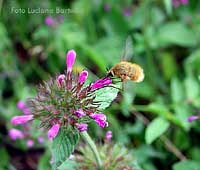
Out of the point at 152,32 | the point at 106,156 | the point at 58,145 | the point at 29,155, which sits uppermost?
the point at 152,32

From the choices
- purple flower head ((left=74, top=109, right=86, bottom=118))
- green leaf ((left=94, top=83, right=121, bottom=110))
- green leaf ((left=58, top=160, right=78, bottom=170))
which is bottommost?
green leaf ((left=58, top=160, right=78, bottom=170))

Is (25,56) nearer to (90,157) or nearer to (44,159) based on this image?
(44,159)

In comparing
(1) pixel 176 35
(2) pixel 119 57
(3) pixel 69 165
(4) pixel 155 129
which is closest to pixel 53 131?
(3) pixel 69 165

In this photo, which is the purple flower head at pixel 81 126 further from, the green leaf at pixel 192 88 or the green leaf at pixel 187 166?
the green leaf at pixel 192 88

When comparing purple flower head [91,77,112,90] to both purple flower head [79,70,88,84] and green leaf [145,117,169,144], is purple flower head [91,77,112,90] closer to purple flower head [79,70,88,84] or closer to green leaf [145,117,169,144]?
purple flower head [79,70,88,84]

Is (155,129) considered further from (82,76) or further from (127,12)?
(127,12)

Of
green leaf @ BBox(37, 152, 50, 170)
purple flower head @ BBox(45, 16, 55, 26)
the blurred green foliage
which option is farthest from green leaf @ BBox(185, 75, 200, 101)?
purple flower head @ BBox(45, 16, 55, 26)

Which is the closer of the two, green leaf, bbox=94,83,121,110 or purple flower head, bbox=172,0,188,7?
green leaf, bbox=94,83,121,110

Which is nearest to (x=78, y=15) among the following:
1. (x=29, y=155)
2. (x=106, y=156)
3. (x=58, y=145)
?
(x=29, y=155)
